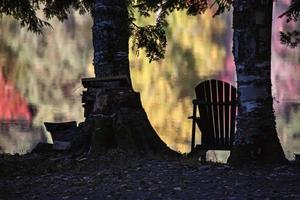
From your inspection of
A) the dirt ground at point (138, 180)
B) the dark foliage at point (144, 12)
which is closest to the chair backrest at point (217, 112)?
the dirt ground at point (138, 180)

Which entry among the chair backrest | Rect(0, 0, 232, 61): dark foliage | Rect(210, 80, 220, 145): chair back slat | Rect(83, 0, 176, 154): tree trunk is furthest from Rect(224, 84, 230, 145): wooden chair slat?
Rect(0, 0, 232, 61): dark foliage

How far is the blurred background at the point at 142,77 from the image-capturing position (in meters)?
25.4

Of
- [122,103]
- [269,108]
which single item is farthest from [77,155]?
[269,108]

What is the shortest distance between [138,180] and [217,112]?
374 cm

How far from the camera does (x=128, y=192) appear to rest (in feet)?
20.5

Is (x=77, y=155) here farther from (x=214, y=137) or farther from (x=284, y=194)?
(x=284, y=194)

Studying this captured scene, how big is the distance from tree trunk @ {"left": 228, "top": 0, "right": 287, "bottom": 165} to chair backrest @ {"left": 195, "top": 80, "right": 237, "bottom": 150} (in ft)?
7.88

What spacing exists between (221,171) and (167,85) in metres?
40.8

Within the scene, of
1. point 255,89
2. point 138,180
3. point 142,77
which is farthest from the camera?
point 142,77

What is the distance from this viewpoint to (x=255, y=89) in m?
7.37

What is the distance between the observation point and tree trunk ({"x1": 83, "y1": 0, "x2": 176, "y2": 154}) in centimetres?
855

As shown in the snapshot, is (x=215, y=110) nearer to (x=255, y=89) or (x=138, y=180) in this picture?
(x=255, y=89)

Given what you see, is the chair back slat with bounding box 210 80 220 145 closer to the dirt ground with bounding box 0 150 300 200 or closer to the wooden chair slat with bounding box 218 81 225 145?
the wooden chair slat with bounding box 218 81 225 145

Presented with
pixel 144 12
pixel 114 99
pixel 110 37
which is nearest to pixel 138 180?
pixel 114 99
